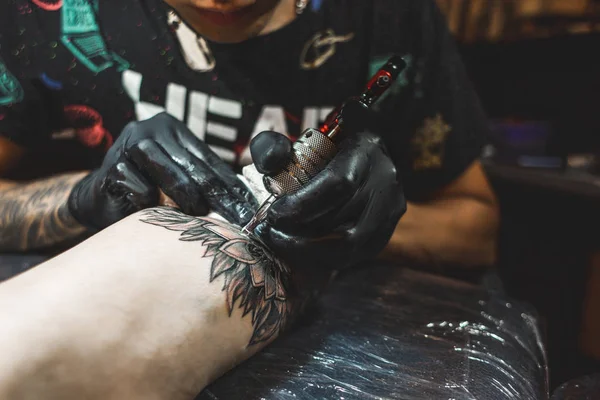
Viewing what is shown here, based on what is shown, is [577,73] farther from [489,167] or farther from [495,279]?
[495,279]

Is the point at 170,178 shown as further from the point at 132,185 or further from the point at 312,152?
the point at 312,152

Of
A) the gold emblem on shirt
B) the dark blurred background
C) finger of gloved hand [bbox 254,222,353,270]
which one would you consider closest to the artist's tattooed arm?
finger of gloved hand [bbox 254,222,353,270]

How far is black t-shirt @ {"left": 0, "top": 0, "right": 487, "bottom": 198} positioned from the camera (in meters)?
1.01

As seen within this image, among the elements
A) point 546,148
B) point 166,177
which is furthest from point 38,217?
point 546,148

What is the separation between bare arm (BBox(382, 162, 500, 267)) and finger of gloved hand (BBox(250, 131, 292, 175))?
61 cm

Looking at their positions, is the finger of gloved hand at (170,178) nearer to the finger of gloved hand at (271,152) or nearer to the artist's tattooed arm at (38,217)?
the finger of gloved hand at (271,152)

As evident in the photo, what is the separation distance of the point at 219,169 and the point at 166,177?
0.08 m

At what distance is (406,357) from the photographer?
2.48 ft

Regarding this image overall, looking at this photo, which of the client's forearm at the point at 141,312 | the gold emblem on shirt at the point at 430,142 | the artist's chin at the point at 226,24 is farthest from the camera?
the gold emblem on shirt at the point at 430,142

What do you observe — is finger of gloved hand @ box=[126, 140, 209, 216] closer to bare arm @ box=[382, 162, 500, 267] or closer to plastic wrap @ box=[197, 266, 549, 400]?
plastic wrap @ box=[197, 266, 549, 400]

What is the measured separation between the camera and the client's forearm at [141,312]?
535mm

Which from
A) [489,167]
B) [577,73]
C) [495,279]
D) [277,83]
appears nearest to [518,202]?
[489,167]

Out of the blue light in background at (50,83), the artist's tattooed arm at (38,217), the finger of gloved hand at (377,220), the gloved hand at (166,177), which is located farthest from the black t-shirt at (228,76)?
→ the finger of gloved hand at (377,220)

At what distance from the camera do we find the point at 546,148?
2125mm
